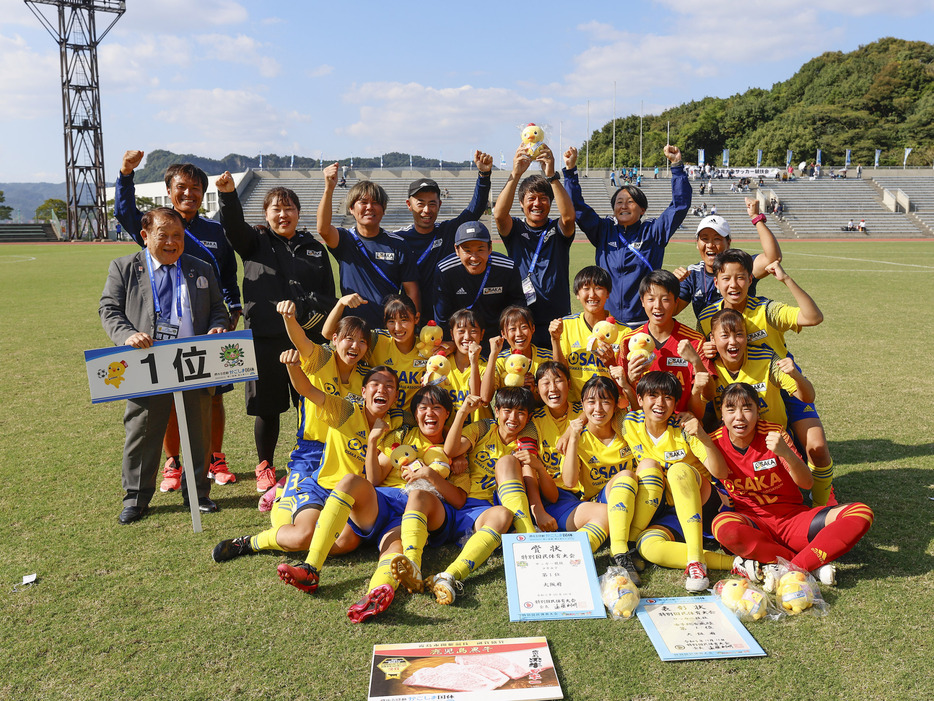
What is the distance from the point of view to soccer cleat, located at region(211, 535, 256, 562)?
3834 mm

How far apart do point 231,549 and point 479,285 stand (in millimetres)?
2452

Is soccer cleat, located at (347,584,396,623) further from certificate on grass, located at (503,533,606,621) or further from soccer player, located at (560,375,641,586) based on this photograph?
soccer player, located at (560,375,641,586)

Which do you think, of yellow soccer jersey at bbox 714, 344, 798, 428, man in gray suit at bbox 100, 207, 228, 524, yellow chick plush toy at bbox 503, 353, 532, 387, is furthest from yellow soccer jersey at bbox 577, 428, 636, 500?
man in gray suit at bbox 100, 207, 228, 524

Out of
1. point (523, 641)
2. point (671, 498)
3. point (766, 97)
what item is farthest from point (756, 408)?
point (766, 97)

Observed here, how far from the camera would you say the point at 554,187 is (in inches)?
198

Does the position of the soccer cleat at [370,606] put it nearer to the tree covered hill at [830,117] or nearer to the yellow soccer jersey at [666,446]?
the yellow soccer jersey at [666,446]

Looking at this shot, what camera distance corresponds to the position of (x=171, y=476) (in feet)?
16.9

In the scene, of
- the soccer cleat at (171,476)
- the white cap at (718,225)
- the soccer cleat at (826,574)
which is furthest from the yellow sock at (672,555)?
the soccer cleat at (171,476)

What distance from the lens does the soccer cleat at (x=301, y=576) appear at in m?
3.33

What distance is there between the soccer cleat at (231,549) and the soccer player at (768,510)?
2.73 metres

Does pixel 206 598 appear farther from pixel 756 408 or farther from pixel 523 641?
pixel 756 408

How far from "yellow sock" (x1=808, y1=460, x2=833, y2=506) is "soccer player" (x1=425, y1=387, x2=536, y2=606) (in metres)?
1.78

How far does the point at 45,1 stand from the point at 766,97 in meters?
83.0

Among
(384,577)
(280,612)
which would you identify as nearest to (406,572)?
(384,577)
